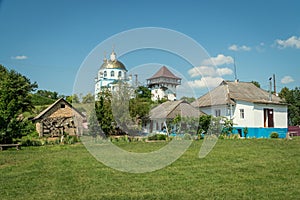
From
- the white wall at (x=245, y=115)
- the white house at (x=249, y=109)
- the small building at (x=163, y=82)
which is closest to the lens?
the small building at (x=163, y=82)

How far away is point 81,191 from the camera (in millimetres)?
6707

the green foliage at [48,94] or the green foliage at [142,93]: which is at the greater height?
the green foliage at [48,94]

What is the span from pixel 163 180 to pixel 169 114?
54.5ft

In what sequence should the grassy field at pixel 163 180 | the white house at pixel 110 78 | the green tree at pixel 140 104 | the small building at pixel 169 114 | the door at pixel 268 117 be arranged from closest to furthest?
the grassy field at pixel 163 180
the green tree at pixel 140 104
the white house at pixel 110 78
the small building at pixel 169 114
the door at pixel 268 117

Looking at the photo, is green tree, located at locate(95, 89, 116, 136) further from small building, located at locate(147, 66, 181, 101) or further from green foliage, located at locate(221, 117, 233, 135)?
green foliage, located at locate(221, 117, 233, 135)

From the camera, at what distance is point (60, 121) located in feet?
93.1

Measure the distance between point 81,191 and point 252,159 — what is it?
21.7 feet

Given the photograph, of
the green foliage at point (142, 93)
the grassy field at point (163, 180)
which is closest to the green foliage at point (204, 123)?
the green foliage at point (142, 93)

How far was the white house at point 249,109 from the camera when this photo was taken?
A: 93.5 ft

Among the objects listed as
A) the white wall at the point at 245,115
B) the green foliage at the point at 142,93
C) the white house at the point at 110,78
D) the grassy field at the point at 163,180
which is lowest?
the grassy field at the point at 163,180

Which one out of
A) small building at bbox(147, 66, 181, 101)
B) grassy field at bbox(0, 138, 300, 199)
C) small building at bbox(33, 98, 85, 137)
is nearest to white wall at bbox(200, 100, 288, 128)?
small building at bbox(147, 66, 181, 101)

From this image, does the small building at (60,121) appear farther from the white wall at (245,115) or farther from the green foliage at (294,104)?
the green foliage at (294,104)

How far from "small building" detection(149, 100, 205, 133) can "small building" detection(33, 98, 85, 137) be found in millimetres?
6859

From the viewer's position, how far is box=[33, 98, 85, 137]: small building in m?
28.3
